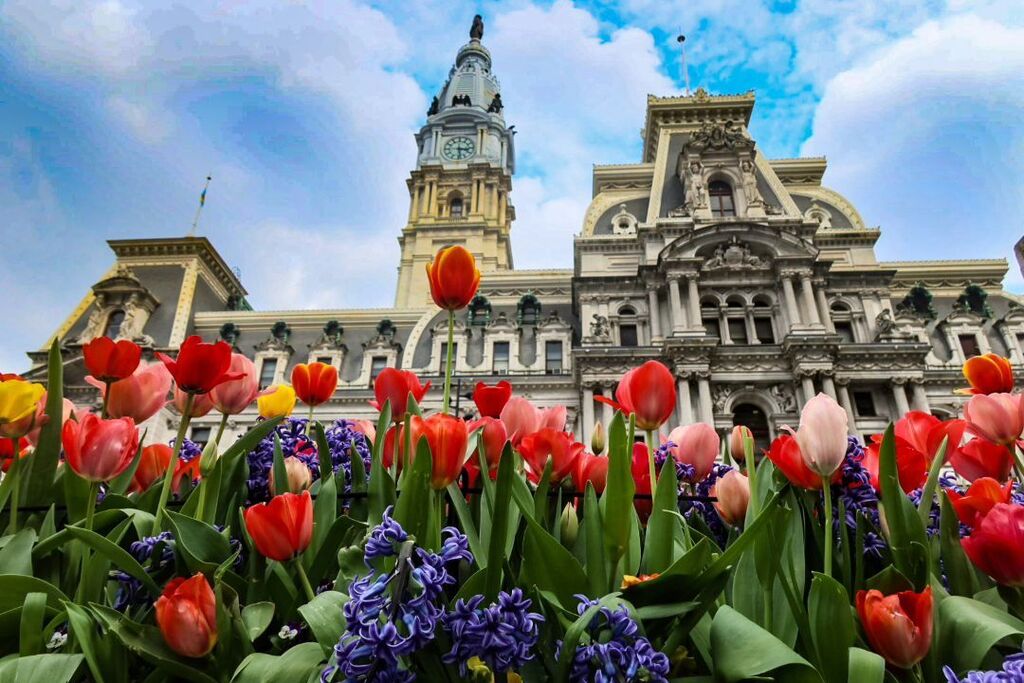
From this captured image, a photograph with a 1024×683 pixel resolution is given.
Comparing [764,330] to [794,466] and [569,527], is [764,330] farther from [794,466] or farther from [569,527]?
[569,527]

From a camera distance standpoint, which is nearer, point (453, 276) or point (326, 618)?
point (326, 618)

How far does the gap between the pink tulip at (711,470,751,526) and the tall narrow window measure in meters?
35.2

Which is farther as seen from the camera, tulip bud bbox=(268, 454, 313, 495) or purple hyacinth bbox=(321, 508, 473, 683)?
tulip bud bbox=(268, 454, 313, 495)

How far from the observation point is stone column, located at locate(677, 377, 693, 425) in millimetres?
22094

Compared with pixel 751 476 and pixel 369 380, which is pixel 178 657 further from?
pixel 369 380

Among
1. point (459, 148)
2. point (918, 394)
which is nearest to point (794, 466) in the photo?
point (918, 394)

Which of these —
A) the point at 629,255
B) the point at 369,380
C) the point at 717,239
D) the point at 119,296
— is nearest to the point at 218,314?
the point at 119,296

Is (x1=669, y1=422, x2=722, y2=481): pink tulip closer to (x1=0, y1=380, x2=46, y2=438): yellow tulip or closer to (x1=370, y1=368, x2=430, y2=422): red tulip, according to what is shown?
(x1=370, y1=368, x2=430, y2=422): red tulip

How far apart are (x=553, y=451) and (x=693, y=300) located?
23995 millimetres

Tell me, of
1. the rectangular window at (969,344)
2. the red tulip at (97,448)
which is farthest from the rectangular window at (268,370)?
the rectangular window at (969,344)

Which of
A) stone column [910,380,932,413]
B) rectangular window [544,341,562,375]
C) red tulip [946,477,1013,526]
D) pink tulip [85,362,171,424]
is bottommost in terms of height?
red tulip [946,477,1013,526]

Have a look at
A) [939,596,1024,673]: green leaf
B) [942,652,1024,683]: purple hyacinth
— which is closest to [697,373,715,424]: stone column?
[939,596,1024,673]: green leaf

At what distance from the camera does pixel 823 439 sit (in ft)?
6.09

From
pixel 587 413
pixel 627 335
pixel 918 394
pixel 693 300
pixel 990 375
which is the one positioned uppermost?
pixel 693 300
